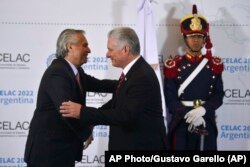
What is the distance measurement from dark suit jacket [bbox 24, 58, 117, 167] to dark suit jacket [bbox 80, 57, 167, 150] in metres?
0.17

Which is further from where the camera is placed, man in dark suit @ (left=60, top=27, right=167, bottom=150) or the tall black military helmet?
the tall black military helmet

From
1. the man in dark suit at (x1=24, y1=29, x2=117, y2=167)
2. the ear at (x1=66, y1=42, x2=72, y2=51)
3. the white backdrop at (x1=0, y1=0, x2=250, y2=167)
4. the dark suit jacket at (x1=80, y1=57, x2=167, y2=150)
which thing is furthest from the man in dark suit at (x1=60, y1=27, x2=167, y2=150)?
the white backdrop at (x1=0, y1=0, x2=250, y2=167)

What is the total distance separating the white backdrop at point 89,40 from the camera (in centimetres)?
341

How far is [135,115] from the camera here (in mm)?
1952

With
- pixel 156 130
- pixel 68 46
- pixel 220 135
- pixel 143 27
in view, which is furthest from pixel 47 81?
pixel 220 135

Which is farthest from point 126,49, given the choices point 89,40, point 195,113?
point 89,40

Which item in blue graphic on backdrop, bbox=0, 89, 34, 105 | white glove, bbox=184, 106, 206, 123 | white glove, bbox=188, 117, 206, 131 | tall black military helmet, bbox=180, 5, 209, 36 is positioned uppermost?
tall black military helmet, bbox=180, 5, 209, 36

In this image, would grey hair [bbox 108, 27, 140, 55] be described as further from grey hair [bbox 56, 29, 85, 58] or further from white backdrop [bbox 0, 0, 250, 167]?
white backdrop [bbox 0, 0, 250, 167]

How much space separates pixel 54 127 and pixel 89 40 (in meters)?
1.44

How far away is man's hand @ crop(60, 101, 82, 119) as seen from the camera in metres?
1.97

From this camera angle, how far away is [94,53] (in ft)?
11.2

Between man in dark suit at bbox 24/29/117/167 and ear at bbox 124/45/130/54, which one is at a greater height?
ear at bbox 124/45/130/54

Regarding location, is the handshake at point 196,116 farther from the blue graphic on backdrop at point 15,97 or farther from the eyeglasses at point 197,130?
the blue graphic on backdrop at point 15,97

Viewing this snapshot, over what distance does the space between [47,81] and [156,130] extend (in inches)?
24.7
